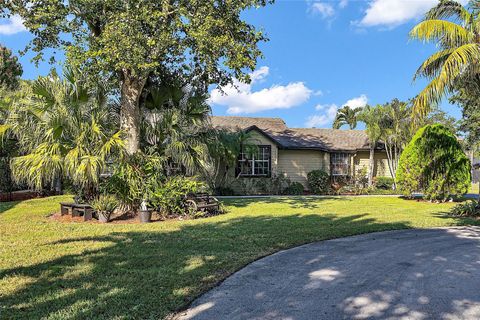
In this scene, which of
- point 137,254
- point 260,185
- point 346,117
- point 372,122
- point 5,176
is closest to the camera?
point 137,254

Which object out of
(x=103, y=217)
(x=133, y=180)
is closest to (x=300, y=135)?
(x=133, y=180)

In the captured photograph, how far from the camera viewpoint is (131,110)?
1289 cm

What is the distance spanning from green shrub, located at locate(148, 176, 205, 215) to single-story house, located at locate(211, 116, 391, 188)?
9.75 metres

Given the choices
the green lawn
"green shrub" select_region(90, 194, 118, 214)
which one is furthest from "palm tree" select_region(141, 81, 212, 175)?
the green lawn

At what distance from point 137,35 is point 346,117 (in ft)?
127

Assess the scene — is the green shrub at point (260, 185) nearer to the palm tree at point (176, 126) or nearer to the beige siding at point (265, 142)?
the beige siding at point (265, 142)

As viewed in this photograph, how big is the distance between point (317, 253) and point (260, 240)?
153 centimetres

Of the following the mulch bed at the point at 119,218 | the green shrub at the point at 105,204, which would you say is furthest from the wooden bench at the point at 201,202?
the green shrub at the point at 105,204

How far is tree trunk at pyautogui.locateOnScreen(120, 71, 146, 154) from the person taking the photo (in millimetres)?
12680

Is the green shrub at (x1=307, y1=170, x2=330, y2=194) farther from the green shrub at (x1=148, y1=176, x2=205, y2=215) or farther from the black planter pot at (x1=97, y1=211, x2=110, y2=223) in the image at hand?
the black planter pot at (x1=97, y1=211, x2=110, y2=223)

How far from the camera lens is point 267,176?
23.3m

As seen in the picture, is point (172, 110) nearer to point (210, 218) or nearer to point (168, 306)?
point (210, 218)

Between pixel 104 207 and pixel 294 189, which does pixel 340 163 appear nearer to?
pixel 294 189

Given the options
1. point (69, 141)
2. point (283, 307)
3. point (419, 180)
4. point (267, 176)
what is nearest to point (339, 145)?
point (267, 176)
